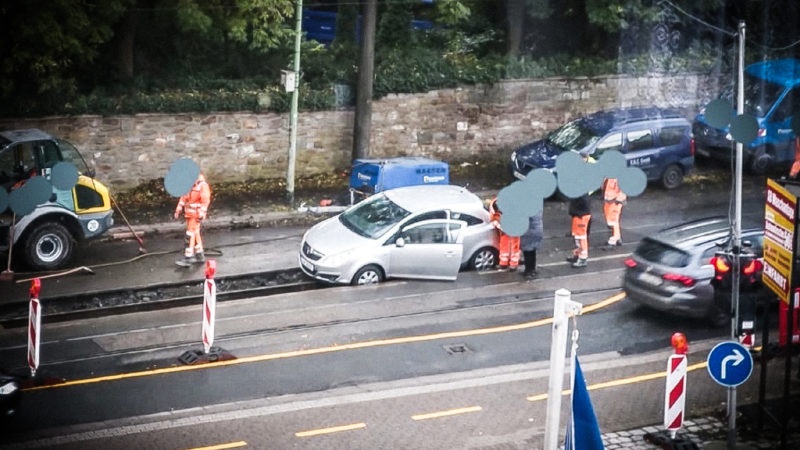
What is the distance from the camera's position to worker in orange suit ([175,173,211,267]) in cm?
1599

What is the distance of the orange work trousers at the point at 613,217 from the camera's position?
17016 mm

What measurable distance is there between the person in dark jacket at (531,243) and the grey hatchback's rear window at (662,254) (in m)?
1.61

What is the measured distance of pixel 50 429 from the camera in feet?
36.6

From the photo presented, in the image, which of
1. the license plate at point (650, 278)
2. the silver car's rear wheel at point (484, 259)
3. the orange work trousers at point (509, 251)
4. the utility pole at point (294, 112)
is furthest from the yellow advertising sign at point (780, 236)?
the utility pole at point (294, 112)

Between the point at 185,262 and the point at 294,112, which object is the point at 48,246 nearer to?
the point at 185,262

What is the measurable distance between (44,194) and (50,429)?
5226 mm

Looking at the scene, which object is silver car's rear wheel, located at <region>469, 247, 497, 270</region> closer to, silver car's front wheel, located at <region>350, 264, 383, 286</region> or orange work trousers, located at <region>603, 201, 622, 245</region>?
silver car's front wheel, located at <region>350, 264, 383, 286</region>

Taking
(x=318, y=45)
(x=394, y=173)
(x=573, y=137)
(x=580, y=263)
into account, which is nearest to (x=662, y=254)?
(x=580, y=263)

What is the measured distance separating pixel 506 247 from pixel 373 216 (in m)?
1.87

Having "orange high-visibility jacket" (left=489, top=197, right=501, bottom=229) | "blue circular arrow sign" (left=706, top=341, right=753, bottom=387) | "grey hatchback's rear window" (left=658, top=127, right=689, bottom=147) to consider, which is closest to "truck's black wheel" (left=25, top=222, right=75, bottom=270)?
"orange high-visibility jacket" (left=489, top=197, right=501, bottom=229)

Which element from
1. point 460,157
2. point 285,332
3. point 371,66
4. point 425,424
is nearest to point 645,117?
point 460,157

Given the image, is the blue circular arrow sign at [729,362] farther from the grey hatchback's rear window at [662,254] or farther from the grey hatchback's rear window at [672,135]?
the grey hatchback's rear window at [672,135]

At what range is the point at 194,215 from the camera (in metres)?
16.0

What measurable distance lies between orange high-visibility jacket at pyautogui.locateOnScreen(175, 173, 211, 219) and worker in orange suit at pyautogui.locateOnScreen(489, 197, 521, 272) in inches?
155
